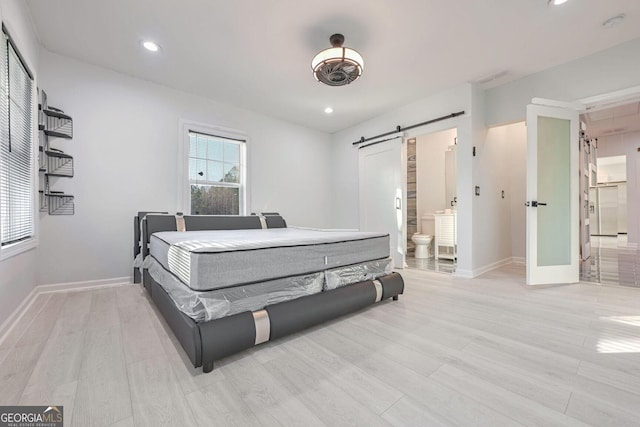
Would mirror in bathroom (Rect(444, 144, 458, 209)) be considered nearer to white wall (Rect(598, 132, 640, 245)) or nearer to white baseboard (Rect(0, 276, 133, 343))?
white wall (Rect(598, 132, 640, 245))

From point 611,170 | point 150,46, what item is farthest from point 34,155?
point 611,170

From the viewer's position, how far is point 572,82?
3.06 m

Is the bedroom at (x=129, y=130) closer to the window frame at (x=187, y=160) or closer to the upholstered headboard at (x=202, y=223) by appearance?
the window frame at (x=187, y=160)

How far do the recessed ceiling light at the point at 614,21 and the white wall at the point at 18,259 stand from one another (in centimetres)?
493

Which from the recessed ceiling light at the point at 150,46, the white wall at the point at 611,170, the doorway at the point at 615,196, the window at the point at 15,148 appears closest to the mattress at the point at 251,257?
the window at the point at 15,148

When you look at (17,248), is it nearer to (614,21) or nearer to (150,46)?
(150,46)

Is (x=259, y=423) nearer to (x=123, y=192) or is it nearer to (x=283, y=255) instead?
(x=283, y=255)

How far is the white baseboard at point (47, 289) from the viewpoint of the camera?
1824 mm

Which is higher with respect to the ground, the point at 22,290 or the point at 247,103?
the point at 247,103

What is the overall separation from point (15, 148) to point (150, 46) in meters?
1.54

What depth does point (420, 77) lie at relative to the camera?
130 inches

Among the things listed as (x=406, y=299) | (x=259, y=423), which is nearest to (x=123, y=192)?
(x=259, y=423)

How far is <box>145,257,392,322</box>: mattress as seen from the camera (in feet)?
4.60

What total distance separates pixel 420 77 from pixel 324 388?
3.57 m
